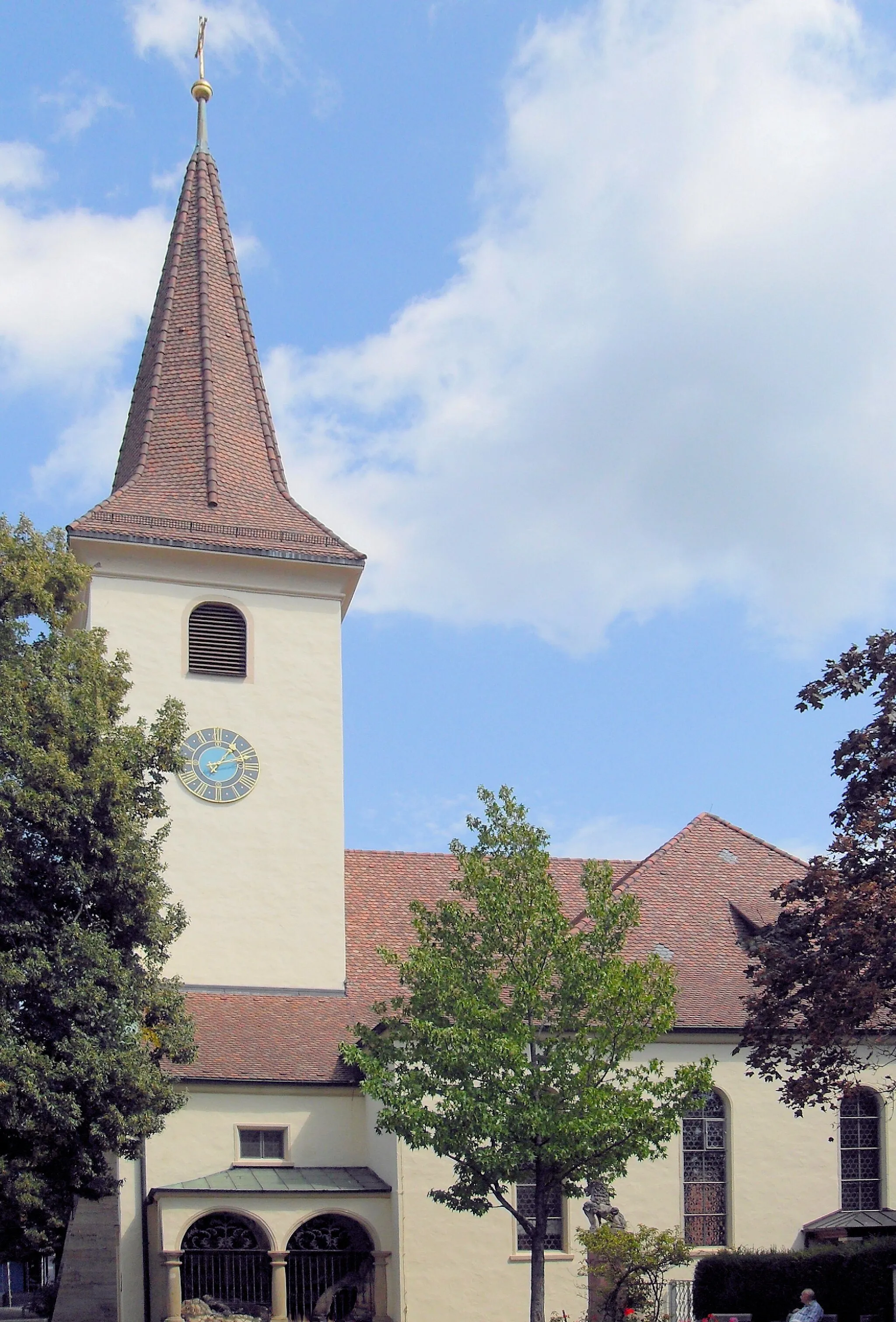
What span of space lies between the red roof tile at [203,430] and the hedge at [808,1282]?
Answer: 14.0m

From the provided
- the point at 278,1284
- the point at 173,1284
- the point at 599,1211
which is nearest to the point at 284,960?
the point at 278,1284

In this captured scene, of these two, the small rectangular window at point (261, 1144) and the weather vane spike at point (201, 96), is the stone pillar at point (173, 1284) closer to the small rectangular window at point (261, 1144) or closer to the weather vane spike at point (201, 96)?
the small rectangular window at point (261, 1144)

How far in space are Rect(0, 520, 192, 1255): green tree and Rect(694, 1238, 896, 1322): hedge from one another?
7442 mm

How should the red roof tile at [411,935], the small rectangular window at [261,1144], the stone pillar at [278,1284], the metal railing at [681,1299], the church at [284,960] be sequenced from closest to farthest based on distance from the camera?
the stone pillar at [278,1284], the metal railing at [681,1299], the church at [284,960], the small rectangular window at [261,1144], the red roof tile at [411,935]

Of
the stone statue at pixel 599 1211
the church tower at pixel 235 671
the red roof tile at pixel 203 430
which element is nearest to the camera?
the stone statue at pixel 599 1211

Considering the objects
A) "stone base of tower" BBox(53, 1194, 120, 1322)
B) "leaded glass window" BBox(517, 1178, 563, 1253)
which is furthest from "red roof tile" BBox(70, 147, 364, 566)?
"leaded glass window" BBox(517, 1178, 563, 1253)

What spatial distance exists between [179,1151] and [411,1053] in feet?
19.4

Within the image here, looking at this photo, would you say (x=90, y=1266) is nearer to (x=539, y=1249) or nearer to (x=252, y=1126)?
(x=252, y=1126)

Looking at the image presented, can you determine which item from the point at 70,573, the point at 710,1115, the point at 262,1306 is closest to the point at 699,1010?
the point at 710,1115

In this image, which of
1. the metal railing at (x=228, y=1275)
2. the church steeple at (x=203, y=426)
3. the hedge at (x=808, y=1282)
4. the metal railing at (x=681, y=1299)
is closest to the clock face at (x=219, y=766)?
the church steeple at (x=203, y=426)

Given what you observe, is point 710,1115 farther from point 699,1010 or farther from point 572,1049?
point 572,1049

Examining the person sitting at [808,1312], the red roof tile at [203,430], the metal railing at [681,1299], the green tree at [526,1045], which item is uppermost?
the red roof tile at [203,430]

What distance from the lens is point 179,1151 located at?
83.8 feet

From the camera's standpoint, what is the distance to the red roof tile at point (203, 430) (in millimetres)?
30422
